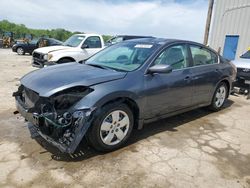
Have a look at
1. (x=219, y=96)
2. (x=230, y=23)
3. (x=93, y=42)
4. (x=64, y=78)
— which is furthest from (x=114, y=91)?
(x=230, y=23)

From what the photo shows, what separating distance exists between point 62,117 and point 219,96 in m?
3.85

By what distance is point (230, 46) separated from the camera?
1419cm

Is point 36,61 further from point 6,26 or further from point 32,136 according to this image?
point 6,26

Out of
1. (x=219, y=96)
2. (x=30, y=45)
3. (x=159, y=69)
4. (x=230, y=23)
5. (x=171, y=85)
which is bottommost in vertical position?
(x=30, y=45)

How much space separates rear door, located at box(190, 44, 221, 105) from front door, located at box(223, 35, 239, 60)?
9505mm

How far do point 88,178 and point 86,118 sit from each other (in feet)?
2.26

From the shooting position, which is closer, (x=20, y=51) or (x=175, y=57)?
(x=175, y=57)

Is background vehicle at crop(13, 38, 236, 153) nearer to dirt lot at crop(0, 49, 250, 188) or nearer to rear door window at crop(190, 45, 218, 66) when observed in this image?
rear door window at crop(190, 45, 218, 66)

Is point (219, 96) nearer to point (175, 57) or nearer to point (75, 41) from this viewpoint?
point (175, 57)

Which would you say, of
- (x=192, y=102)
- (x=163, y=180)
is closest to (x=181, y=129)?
(x=192, y=102)

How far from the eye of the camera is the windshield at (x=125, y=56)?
3.92m

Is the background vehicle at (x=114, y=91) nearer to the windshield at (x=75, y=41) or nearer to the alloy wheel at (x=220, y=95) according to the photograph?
the alloy wheel at (x=220, y=95)

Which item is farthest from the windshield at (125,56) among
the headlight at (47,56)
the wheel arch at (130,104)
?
the headlight at (47,56)

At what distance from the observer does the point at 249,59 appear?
26.6 ft
